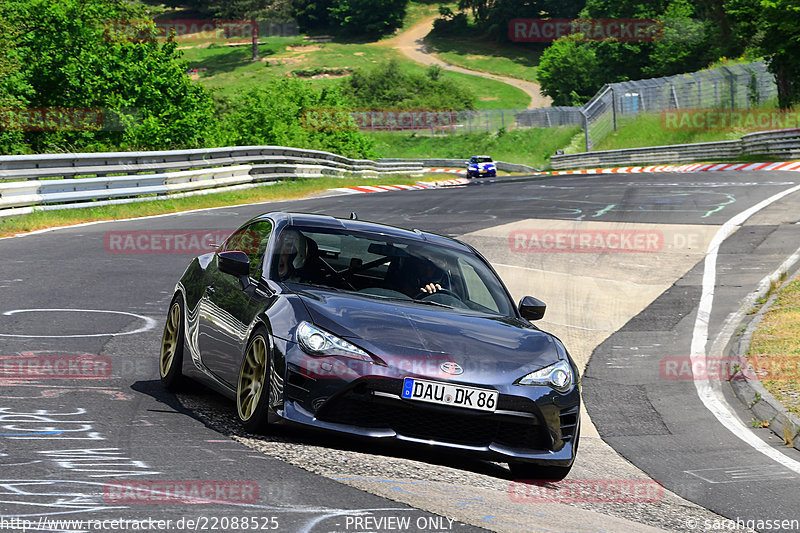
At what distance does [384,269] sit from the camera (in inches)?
299

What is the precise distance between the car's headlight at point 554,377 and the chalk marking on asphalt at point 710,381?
245 centimetres

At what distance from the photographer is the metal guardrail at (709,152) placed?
41312 mm

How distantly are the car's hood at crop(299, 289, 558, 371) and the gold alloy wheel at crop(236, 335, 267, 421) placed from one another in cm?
41

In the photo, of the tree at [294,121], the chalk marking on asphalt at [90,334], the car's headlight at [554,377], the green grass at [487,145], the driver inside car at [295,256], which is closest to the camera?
the car's headlight at [554,377]

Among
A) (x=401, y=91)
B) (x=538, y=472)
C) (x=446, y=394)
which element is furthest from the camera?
(x=401, y=91)

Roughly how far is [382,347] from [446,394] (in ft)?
1.54

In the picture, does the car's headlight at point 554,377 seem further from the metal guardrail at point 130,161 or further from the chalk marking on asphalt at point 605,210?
the chalk marking on asphalt at point 605,210

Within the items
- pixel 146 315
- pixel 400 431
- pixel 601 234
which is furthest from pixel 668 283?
pixel 400 431

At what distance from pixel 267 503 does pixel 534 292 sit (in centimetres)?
1117

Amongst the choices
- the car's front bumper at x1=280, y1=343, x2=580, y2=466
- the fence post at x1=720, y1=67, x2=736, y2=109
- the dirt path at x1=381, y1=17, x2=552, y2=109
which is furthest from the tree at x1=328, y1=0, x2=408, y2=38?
the car's front bumper at x1=280, y1=343, x2=580, y2=466

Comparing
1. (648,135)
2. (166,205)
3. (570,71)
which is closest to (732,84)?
(648,135)

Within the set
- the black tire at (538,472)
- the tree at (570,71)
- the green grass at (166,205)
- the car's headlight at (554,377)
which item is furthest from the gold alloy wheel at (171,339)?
→ the tree at (570,71)

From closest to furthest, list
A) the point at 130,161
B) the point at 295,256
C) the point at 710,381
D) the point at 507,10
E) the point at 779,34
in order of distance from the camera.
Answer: the point at 295,256 < the point at 710,381 < the point at 130,161 < the point at 779,34 < the point at 507,10

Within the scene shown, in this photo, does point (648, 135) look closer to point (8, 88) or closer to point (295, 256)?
point (8, 88)
